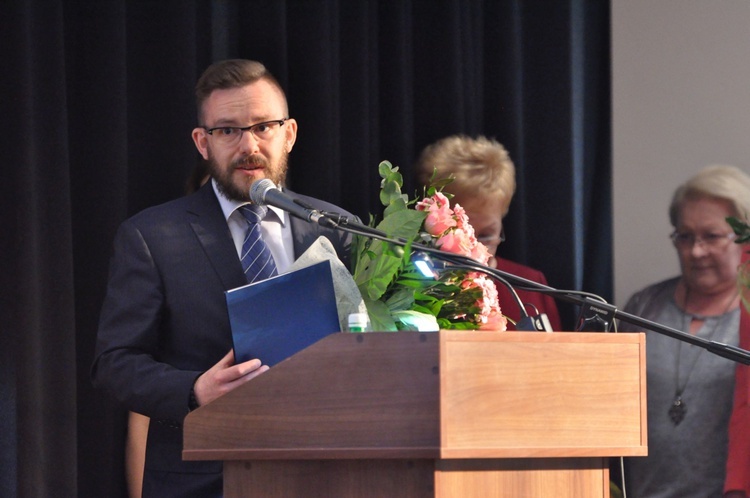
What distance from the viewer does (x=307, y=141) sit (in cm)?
340

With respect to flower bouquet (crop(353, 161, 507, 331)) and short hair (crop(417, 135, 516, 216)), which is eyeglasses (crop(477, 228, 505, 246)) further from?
flower bouquet (crop(353, 161, 507, 331))

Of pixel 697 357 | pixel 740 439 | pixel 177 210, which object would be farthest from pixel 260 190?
pixel 697 357

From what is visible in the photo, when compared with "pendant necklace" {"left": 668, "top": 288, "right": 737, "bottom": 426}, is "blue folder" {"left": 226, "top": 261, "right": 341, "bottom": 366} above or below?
above

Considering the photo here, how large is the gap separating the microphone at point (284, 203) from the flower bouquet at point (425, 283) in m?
0.18

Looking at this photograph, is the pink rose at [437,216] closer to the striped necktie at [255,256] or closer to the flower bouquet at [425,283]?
the flower bouquet at [425,283]

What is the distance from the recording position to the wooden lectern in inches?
60.2

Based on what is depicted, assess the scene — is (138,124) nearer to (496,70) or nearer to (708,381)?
(496,70)

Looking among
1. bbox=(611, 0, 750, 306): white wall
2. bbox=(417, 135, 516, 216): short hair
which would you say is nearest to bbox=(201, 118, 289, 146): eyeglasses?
bbox=(417, 135, 516, 216): short hair

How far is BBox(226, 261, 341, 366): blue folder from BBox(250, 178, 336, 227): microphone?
0.11 m

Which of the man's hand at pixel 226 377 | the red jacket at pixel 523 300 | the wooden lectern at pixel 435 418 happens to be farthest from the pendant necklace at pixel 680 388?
the man's hand at pixel 226 377

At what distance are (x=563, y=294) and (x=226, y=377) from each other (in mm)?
573

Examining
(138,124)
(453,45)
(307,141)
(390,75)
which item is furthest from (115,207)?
(453,45)

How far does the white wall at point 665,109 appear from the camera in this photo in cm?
358

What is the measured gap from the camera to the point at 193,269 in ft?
7.42
